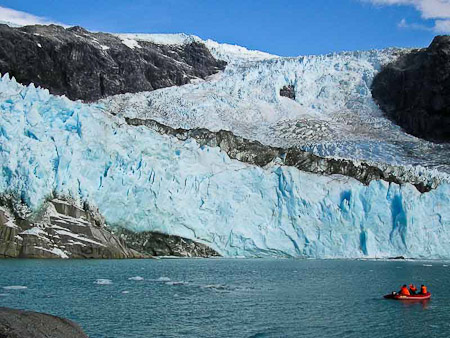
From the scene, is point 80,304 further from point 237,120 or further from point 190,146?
point 237,120

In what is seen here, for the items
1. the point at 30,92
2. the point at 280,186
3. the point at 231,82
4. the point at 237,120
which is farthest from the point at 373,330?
the point at 231,82

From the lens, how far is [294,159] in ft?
144

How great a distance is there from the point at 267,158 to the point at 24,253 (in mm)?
19008

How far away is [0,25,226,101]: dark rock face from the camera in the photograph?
70562 millimetres

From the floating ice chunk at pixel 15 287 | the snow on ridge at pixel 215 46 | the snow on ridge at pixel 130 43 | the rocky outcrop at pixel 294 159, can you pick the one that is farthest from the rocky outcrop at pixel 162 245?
the snow on ridge at pixel 215 46

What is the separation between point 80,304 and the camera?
1838 cm

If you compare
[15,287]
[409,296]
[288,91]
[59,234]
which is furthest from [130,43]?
[409,296]

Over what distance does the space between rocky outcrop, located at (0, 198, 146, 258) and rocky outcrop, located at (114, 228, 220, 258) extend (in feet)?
6.21

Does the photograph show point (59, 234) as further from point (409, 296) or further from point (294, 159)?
point (294, 159)

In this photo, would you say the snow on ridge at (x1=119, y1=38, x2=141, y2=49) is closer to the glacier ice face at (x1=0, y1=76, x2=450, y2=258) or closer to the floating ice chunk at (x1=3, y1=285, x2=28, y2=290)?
the glacier ice face at (x1=0, y1=76, x2=450, y2=258)

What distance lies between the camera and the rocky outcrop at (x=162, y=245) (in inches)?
1417

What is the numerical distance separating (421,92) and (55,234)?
56568mm

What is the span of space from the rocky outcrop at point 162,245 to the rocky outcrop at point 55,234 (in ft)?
6.21

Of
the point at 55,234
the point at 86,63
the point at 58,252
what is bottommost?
the point at 58,252
